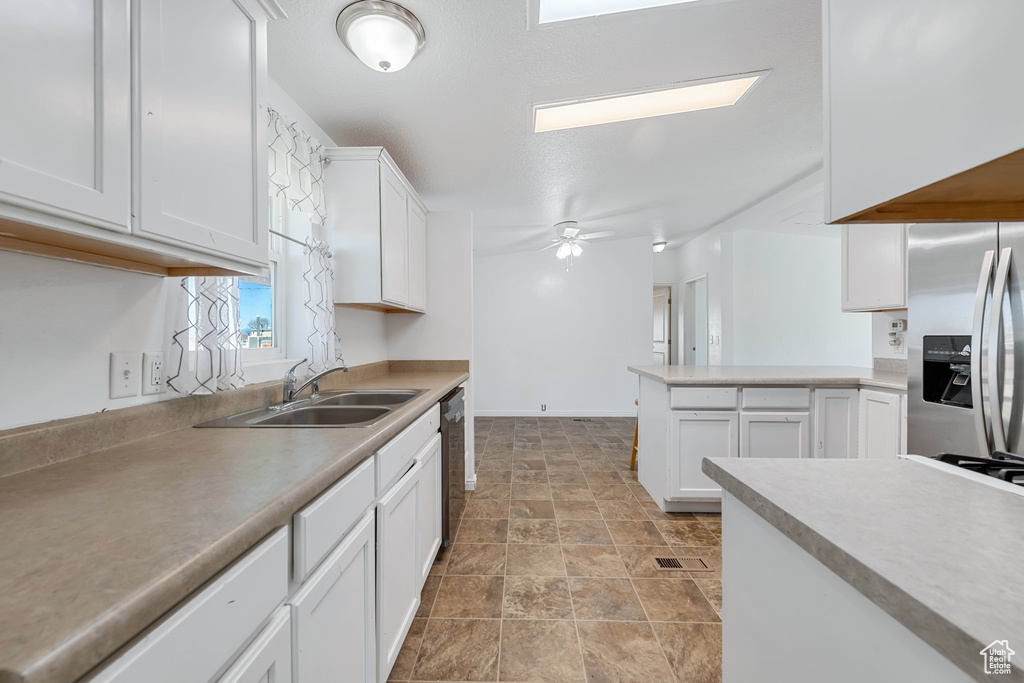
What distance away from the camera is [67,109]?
0.64 metres

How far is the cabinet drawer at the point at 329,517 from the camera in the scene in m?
0.77

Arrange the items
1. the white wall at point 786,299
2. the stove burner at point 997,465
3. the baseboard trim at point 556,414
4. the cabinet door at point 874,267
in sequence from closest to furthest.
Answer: the stove burner at point 997,465 < the cabinet door at point 874,267 < the white wall at point 786,299 < the baseboard trim at point 556,414

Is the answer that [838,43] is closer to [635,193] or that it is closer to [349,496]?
[349,496]

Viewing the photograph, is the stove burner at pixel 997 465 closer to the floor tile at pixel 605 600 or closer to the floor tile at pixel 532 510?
the floor tile at pixel 605 600

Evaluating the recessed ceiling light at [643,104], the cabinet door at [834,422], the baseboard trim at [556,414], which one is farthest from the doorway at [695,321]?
the recessed ceiling light at [643,104]

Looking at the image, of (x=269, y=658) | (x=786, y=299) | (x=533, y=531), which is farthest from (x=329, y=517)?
(x=786, y=299)

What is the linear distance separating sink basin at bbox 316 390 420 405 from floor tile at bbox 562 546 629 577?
1.22 meters

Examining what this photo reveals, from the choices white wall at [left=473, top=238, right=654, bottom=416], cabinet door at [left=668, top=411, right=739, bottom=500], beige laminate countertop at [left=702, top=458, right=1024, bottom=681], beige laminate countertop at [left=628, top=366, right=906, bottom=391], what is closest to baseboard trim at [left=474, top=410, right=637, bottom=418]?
white wall at [left=473, top=238, right=654, bottom=416]

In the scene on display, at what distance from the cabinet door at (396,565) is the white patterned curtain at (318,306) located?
751 millimetres

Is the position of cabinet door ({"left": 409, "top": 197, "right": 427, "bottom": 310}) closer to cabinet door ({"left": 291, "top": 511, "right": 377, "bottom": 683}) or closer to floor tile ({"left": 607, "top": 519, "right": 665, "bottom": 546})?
cabinet door ({"left": 291, "top": 511, "right": 377, "bottom": 683})

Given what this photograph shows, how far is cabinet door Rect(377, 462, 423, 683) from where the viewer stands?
119cm

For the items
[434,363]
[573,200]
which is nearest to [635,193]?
[573,200]

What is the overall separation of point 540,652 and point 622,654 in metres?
0.31

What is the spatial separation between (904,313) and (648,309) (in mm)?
3251
